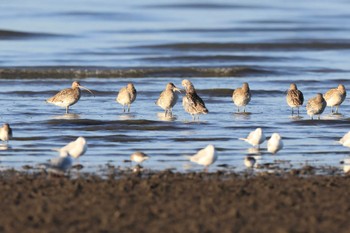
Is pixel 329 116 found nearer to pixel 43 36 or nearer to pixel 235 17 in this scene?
pixel 43 36

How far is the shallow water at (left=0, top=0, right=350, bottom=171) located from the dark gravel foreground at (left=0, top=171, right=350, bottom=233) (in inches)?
72.1

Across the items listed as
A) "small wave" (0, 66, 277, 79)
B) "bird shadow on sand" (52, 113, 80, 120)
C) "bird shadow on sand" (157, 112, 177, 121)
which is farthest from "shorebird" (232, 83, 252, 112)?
"small wave" (0, 66, 277, 79)

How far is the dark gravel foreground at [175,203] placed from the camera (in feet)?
30.2

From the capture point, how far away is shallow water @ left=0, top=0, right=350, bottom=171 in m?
15.7

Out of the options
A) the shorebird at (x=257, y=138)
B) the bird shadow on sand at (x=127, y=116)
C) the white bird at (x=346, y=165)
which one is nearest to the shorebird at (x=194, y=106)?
the bird shadow on sand at (x=127, y=116)

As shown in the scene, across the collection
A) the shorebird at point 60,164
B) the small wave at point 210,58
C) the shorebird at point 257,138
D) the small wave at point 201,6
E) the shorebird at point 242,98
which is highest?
the small wave at point 201,6

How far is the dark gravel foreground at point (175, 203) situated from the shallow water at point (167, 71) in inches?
72.1

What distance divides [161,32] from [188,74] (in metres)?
11.9

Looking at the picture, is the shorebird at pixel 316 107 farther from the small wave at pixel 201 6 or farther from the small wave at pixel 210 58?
the small wave at pixel 201 6

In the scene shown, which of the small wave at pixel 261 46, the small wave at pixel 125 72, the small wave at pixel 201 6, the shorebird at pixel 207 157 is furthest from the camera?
the small wave at pixel 201 6

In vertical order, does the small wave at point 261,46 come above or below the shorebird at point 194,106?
above

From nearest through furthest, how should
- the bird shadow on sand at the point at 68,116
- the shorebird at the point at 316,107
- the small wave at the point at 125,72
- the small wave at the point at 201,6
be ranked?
1. the bird shadow on sand at the point at 68,116
2. the shorebird at the point at 316,107
3. the small wave at the point at 125,72
4. the small wave at the point at 201,6

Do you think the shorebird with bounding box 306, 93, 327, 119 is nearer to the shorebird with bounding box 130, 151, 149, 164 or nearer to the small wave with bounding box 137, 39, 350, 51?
the shorebird with bounding box 130, 151, 149, 164

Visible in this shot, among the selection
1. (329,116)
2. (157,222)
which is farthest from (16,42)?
(157,222)
